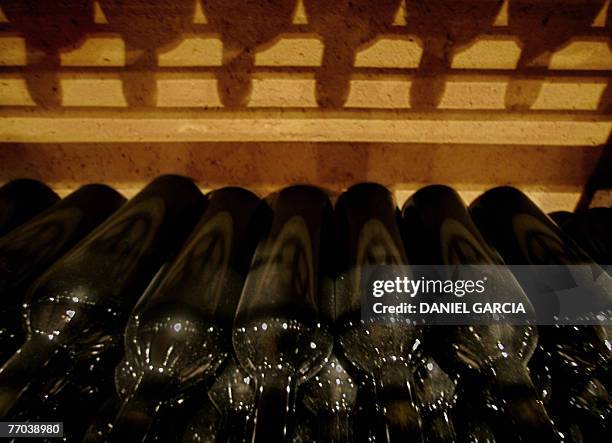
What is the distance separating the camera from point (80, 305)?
48 centimetres

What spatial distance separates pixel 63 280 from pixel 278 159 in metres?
0.51

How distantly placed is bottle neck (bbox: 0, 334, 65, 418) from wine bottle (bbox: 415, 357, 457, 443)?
42 cm

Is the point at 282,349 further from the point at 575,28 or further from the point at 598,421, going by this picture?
the point at 575,28

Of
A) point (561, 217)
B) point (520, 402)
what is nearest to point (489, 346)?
point (520, 402)

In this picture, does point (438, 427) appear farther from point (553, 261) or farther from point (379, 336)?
point (553, 261)

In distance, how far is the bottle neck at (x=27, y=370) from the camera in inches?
17.1

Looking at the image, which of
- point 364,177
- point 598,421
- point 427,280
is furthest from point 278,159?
point 598,421

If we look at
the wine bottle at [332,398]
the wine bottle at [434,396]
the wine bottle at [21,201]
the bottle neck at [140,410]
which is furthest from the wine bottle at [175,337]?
the wine bottle at [21,201]

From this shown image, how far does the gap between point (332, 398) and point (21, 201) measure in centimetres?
63

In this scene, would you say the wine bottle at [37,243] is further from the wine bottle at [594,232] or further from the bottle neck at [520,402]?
the wine bottle at [594,232]

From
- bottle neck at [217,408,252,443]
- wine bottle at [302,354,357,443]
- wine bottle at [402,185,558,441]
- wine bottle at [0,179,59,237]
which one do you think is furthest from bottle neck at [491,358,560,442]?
wine bottle at [0,179,59,237]

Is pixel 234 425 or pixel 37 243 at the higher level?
pixel 37 243

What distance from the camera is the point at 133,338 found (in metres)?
0.47

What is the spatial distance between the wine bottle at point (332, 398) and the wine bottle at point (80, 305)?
24 centimetres
